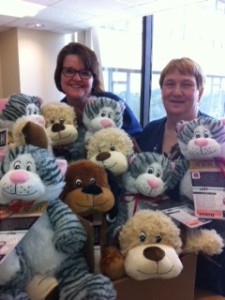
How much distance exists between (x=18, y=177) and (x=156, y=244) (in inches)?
15.9

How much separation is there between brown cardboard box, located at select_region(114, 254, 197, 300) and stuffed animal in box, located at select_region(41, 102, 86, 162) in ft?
1.66

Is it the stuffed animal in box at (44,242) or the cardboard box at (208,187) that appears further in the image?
the cardboard box at (208,187)

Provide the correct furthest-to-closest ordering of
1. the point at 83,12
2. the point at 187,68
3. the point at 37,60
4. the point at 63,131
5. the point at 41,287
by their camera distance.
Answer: the point at 37,60 → the point at 83,12 → the point at 187,68 → the point at 63,131 → the point at 41,287

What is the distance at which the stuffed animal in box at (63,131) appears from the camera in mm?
1101

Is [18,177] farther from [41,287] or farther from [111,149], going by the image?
[111,149]

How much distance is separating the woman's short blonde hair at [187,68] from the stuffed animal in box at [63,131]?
0.49m

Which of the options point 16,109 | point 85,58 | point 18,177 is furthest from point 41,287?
point 85,58

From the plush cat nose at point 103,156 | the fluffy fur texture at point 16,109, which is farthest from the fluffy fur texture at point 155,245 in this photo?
the fluffy fur texture at point 16,109

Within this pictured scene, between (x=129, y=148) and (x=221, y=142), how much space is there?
306 mm

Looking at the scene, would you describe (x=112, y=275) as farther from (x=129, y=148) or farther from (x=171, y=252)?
(x=129, y=148)

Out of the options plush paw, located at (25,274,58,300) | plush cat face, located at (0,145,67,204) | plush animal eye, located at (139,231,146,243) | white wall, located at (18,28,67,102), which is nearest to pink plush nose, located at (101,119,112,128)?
plush cat face, located at (0,145,67,204)

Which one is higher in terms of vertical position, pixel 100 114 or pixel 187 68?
pixel 187 68

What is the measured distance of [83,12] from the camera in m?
3.07

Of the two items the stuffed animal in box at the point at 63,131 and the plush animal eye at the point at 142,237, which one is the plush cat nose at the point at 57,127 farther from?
the plush animal eye at the point at 142,237
